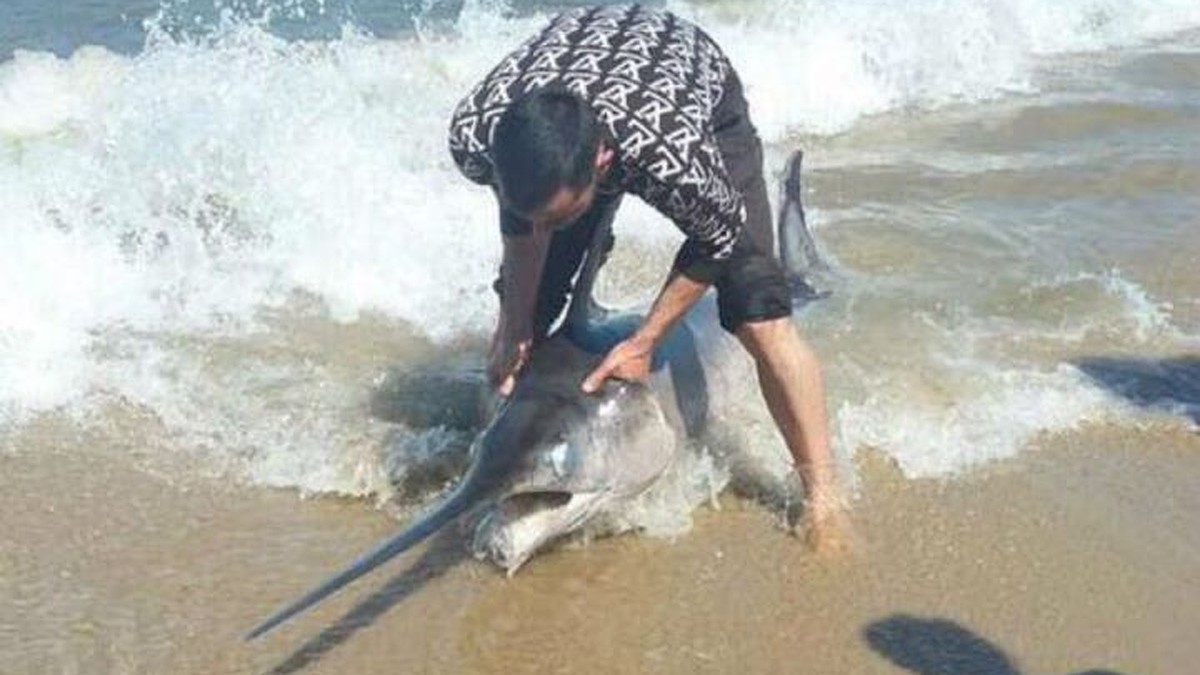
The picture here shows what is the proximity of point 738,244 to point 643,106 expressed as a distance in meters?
0.58

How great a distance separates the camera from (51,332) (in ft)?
19.1

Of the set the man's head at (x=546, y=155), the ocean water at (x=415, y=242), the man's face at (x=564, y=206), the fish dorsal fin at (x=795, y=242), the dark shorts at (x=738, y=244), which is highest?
the man's head at (x=546, y=155)

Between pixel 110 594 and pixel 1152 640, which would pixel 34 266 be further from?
pixel 1152 640

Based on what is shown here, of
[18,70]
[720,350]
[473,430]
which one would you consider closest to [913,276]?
[720,350]

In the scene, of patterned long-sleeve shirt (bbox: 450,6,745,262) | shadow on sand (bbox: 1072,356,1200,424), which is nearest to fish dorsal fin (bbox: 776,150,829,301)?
shadow on sand (bbox: 1072,356,1200,424)

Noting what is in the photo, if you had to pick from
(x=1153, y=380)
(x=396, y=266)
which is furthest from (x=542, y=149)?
(x=396, y=266)

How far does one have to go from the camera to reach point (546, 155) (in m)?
3.42

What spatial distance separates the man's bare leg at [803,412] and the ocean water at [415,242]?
299mm

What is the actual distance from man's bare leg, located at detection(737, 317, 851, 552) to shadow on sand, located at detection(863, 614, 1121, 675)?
16.3 inches

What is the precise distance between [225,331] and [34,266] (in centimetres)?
103

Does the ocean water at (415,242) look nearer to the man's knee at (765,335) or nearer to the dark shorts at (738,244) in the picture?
the man's knee at (765,335)

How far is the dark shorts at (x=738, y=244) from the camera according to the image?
13.9 feet

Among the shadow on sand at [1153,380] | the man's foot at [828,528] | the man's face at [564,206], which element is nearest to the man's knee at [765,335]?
the man's foot at [828,528]

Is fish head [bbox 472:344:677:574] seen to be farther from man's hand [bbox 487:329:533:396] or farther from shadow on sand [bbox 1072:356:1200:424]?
shadow on sand [bbox 1072:356:1200:424]
